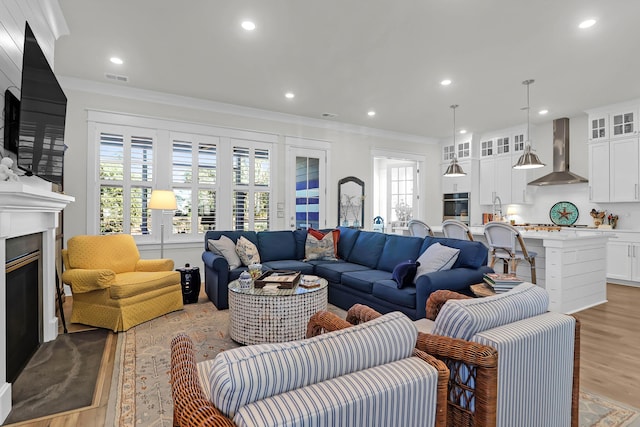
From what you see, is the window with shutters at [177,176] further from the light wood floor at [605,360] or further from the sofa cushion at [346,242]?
the sofa cushion at [346,242]

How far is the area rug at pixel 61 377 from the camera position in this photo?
205 centimetres

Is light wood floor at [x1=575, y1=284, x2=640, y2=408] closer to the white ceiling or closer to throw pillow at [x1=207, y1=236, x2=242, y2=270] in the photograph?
the white ceiling

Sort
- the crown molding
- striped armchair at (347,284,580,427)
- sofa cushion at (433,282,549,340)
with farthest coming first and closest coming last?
the crown molding
sofa cushion at (433,282,549,340)
striped armchair at (347,284,580,427)

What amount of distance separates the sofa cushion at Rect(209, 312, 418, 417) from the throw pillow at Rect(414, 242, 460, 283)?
2.19m

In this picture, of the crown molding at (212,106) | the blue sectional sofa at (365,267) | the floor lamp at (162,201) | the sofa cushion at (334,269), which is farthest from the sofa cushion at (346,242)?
the crown molding at (212,106)

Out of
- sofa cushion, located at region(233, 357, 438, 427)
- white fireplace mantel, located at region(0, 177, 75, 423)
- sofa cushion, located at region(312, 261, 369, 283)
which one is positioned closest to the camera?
sofa cushion, located at region(233, 357, 438, 427)

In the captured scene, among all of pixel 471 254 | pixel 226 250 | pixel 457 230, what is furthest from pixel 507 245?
pixel 226 250

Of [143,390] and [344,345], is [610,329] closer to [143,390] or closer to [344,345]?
[344,345]

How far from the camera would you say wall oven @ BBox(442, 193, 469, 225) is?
25.4ft

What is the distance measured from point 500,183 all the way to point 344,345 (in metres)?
7.28

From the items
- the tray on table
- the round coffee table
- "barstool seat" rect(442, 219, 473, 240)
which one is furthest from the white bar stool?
the round coffee table

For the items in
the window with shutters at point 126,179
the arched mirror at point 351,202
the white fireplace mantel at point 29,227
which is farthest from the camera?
the arched mirror at point 351,202

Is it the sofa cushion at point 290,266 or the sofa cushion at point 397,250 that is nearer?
the sofa cushion at point 397,250

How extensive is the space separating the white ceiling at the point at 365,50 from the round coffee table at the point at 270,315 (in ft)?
7.91
